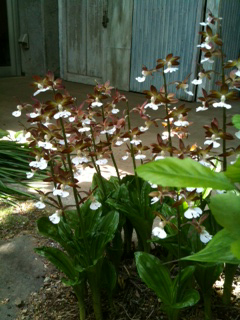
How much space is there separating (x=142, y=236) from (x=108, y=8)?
5364 mm

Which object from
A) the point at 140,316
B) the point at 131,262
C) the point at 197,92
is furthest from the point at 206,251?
the point at 197,92

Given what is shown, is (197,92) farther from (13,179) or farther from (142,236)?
(142,236)

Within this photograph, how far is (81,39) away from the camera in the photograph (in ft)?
21.7

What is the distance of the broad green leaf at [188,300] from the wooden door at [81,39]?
5.70 metres

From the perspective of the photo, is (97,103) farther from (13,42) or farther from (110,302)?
(13,42)

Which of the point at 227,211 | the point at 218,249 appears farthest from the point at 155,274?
the point at 227,211

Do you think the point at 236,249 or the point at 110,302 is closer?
the point at 236,249

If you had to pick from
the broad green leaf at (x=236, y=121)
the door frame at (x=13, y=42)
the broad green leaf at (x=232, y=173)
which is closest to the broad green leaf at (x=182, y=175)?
the broad green leaf at (x=232, y=173)

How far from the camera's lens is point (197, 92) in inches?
203

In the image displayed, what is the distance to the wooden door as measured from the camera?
20.7 feet

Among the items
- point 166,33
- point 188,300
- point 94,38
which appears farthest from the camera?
point 94,38

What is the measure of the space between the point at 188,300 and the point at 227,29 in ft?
15.9

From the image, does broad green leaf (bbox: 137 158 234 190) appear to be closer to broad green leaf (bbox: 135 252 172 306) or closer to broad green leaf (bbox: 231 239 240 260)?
broad green leaf (bbox: 231 239 240 260)

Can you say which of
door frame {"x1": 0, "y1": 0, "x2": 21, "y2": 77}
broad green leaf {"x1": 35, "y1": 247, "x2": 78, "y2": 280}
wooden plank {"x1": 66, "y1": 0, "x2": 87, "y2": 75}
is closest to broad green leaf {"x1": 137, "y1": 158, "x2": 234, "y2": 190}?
broad green leaf {"x1": 35, "y1": 247, "x2": 78, "y2": 280}
